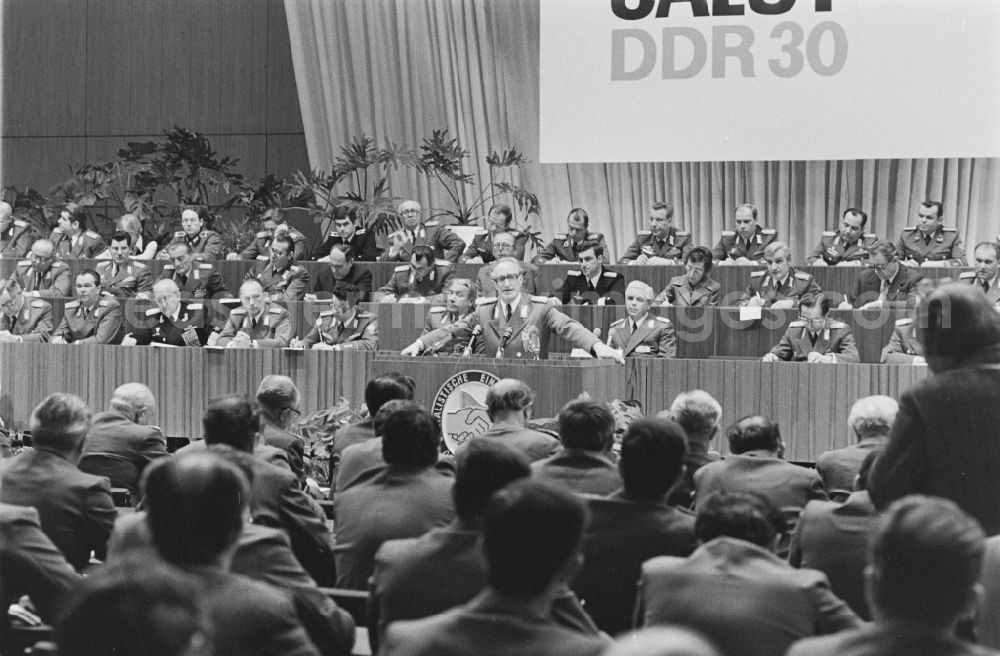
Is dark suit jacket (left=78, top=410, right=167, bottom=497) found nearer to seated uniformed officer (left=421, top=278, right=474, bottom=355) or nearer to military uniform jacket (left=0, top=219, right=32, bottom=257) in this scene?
seated uniformed officer (left=421, top=278, right=474, bottom=355)

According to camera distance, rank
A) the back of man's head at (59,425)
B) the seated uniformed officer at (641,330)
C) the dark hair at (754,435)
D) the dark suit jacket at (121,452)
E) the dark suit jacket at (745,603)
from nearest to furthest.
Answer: the dark suit jacket at (745,603), the back of man's head at (59,425), the dark hair at (754,435), the dark suit jacket at (121,452), the seated uniformed officer at (641,330)

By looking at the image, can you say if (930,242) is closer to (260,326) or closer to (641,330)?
(641,330)

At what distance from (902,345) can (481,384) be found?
8.88ft

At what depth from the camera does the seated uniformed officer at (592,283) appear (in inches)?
356

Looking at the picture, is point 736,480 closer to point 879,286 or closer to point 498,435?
point 498,435

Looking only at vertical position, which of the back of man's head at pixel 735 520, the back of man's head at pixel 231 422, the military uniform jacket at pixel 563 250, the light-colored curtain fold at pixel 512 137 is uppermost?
the light-colored curtain fold at pixel 512 137

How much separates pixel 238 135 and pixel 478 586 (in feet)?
40.8

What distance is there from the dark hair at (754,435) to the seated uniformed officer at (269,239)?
670cm

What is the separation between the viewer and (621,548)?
292 centimetres

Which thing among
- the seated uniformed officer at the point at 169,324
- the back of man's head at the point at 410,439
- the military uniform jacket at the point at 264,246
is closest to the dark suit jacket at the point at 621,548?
the back of man's head at the point at 410,439

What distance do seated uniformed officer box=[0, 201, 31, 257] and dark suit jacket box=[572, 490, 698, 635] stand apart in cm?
980

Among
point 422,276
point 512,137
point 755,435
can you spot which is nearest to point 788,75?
point 422,276

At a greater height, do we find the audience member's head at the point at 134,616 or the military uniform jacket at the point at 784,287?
the military uniform jacket at the point at 784,287

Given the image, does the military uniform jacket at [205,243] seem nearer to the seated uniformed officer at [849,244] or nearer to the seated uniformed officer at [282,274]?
the seated uniformed officer at [282,274]
